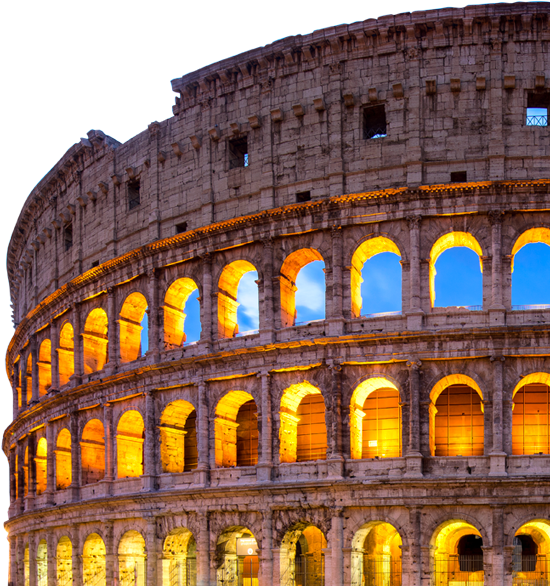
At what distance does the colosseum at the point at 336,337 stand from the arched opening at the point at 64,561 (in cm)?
191

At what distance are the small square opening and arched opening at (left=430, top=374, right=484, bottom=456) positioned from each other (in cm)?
1010

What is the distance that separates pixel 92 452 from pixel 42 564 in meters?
6.14

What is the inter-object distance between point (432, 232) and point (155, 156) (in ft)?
35.6

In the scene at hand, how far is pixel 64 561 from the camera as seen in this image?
35.8 m

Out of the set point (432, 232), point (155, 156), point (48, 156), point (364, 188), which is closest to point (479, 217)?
point (432, 232)

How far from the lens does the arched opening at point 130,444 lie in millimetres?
32938

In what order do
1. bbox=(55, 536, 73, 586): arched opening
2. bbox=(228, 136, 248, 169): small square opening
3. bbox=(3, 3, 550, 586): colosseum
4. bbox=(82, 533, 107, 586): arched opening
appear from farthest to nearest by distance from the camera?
bbox=(55, 536, 73, 586): arched opening < bbox=(82, 533, 107, 586): arched opening < bbox=(228, 136, 248, 169): small square opening < bbox=(3, 3, 550, 586): colosseum

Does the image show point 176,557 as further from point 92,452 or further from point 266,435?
point 92,452

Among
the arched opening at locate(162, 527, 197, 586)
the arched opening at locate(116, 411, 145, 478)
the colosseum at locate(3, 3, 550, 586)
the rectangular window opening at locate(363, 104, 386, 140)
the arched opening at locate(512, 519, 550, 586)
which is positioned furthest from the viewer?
the arched opening at locate(116, 411, 145, 478)

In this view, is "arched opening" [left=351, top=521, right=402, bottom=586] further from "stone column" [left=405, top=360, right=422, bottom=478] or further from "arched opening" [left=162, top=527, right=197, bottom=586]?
"arched opening" [left=162, top=527, right=197, bottom=586]

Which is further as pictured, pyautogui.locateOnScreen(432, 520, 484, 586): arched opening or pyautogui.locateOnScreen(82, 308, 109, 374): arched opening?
pyautogui.locateOnScreen(82, 308, 109, 374): arched opening

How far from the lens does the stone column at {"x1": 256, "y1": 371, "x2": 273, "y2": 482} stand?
92.5 feet

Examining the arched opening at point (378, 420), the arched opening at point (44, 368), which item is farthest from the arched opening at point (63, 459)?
the arched opening at point (378, 420)

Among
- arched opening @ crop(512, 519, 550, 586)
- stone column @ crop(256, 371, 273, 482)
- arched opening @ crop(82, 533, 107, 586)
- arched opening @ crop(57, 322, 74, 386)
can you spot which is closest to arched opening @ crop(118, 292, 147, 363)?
arched opening @ crop(57, 322, 74, 386)
